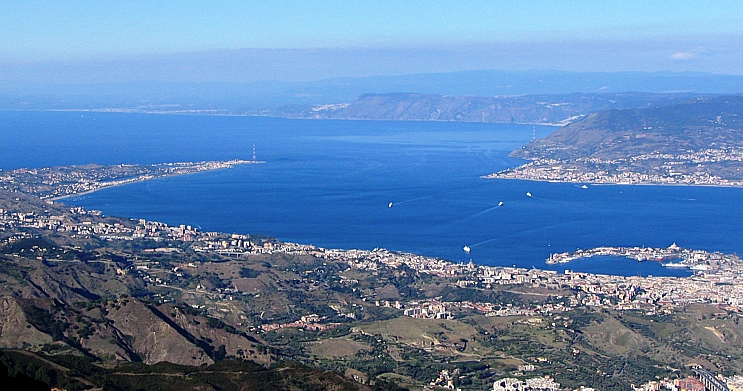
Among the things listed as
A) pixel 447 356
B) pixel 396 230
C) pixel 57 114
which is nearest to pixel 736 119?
pixel 396 230

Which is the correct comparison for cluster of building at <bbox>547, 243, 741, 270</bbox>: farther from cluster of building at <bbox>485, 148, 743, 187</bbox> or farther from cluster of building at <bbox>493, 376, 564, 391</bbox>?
cluster of building at <bbox>485, 148, 743, 187</bbox>

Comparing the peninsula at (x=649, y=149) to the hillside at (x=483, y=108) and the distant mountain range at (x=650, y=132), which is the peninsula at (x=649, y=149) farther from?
the hillside at (x=483, y=108)

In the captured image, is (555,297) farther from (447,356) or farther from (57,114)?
(57,114)

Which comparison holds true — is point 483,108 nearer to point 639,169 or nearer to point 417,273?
point 639,169

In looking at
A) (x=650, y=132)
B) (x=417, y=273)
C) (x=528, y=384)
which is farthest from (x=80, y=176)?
(x=528, y=384)

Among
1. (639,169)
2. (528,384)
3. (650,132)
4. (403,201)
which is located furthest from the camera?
(650,132)

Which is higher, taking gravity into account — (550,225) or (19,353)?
(19,353)

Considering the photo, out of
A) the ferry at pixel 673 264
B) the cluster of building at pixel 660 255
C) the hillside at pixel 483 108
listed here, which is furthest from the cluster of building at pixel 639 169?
the hillside at pixel 483 108
